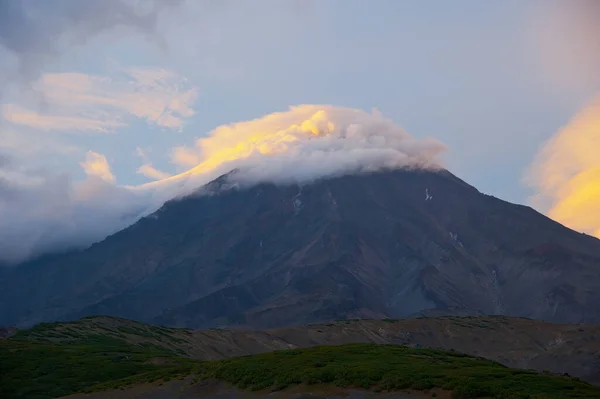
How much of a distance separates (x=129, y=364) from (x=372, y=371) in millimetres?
40247

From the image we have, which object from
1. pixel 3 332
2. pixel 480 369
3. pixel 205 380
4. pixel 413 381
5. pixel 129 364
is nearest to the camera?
pixel 413 381

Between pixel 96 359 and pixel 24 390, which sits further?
pixel 96 359

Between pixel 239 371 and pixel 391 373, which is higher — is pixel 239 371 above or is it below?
above

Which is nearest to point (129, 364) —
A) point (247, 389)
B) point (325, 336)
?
point (247, 389)

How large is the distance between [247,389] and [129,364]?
32.4 m

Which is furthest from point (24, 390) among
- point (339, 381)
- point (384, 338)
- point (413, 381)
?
point (384, 338)

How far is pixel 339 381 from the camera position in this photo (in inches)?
2071

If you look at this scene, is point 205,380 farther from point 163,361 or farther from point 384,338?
point 384,338

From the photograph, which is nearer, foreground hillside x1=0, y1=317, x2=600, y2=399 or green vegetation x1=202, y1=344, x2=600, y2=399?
green vegetation x1=202, y1=344, x2=600, y2=399

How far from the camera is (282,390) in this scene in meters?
53.8

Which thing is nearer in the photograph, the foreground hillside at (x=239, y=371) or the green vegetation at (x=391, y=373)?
the green vegetation at (x=391, y=373)

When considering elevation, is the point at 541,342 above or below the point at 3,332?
below

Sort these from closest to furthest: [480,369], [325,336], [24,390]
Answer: [480,369] → [24,390] → [325,336]

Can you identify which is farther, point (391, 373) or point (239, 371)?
point (239, 371)
